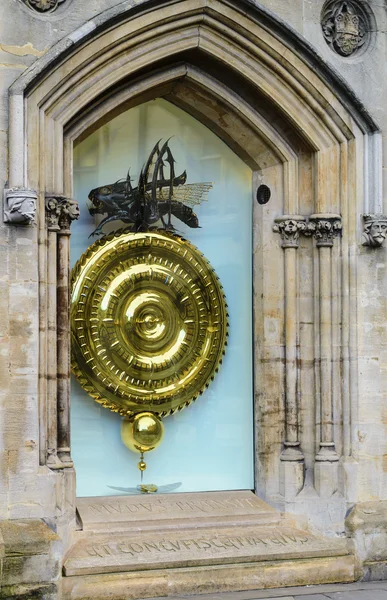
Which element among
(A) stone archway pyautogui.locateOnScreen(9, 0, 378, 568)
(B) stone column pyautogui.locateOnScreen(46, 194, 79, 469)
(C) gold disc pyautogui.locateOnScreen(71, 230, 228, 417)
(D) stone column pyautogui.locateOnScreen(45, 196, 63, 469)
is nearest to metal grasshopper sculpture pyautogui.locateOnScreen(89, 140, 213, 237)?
(C) gold disc pyautogui.locateOnScreen(71, 230, 228, 417)

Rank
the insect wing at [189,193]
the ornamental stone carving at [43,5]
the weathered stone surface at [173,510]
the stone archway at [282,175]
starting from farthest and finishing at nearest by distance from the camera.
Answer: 1. the insect wing at [189,193]
2. the weathered stone surface at [173,510]
3. the stone archway at [282,175]
4. the ornamental stone carving at [43,5]

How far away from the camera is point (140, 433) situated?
831cm

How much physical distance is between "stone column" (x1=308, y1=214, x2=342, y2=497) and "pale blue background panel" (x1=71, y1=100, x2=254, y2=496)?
57 cm

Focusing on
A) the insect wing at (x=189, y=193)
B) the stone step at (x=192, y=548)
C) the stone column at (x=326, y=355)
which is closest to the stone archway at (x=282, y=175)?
the stone column at (x=326, y=355)

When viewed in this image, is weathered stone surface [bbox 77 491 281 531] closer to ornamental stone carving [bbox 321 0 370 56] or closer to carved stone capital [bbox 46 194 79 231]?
carved stone capital [bbox 46 194 79 231]

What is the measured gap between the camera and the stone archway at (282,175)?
7.82m

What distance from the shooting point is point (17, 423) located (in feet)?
24.0

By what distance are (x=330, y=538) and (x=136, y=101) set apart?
3209 millimetres

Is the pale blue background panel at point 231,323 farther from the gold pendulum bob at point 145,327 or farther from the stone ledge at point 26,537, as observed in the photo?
the stone ledge at point 26,537

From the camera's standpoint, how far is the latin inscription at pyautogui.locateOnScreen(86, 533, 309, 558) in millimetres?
7680

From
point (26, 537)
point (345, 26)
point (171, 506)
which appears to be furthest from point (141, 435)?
point (345, 26)

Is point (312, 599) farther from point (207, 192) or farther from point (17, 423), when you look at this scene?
point (207, 192)

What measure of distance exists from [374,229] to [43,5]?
104 inches

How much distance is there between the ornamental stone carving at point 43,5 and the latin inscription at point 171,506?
3.16 meters
